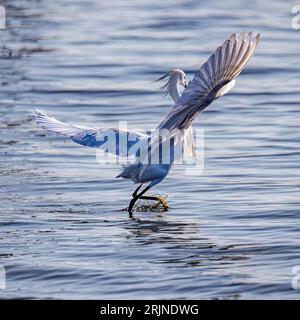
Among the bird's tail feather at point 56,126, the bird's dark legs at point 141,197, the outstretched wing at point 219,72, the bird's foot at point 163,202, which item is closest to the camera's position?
the outstretched wing at point 219,72

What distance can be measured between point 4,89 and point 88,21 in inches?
283

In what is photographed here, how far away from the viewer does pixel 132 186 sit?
466 inches

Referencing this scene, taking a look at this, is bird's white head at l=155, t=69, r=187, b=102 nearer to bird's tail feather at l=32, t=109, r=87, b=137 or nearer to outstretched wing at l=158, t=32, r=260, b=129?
bird's tail feather at l=32, t=109, r=87, b=137

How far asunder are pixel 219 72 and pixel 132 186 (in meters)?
2.72

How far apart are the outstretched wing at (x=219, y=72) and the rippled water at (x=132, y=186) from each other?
48.1 inches

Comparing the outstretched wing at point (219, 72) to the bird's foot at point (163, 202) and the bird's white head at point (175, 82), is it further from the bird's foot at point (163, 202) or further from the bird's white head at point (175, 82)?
the bird's foot at point (163, 202)

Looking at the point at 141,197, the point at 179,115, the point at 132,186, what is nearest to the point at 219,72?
the point at 179,115

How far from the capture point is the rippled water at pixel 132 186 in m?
8.88

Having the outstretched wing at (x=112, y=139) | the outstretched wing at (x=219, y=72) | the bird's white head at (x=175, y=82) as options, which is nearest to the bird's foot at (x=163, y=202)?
the outstretched wing at (x=112, y=139)

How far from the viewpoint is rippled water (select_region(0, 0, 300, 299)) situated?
8.88 m

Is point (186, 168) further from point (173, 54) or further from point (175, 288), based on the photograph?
point (173, 54)

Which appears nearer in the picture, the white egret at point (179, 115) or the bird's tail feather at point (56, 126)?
the white egret at point (179, 115)

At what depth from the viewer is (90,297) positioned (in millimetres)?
8398

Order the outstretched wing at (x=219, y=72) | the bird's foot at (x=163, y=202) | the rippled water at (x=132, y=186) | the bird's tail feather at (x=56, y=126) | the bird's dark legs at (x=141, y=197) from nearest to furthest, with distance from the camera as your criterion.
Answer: the rippled water at (x=132, y=186) < the outstretched wing at (x=219, y=72) < the bird's tail feather at (x=56, y=126) < the bird's dark legs at (x=141, y=197) < the bird's foot at (x=163, y=202)
